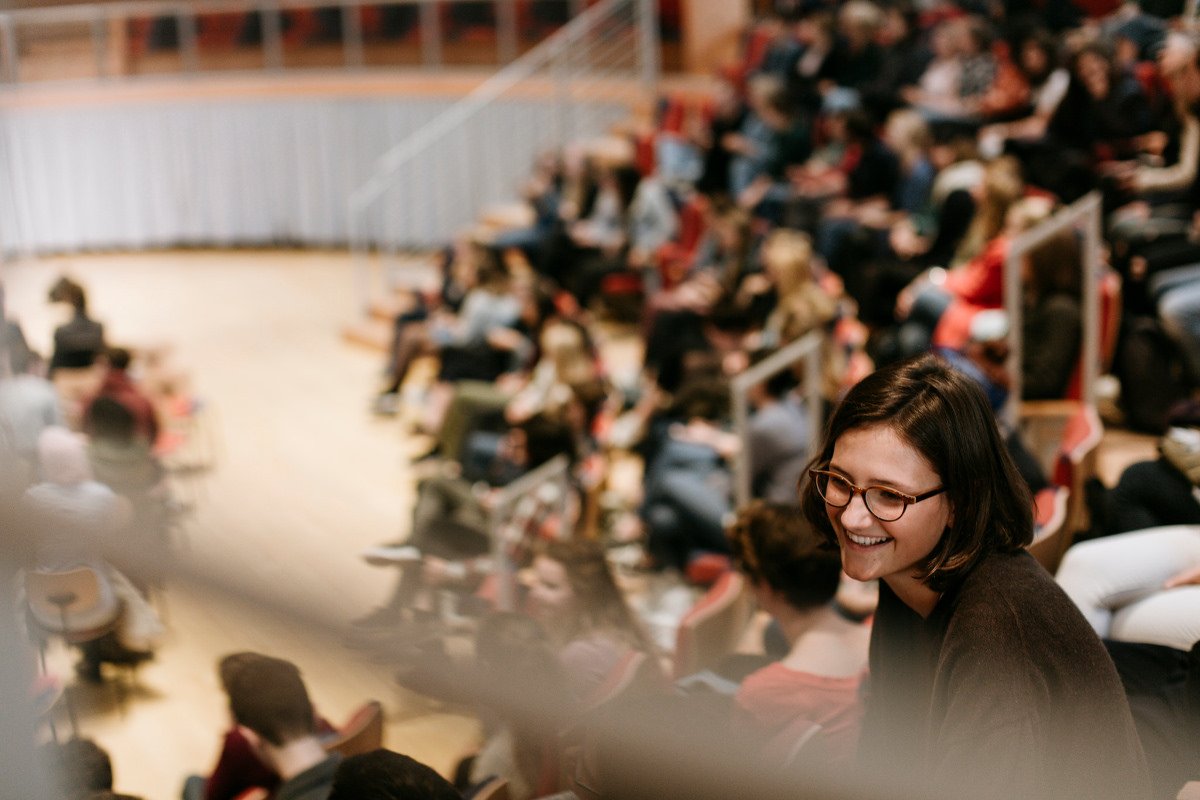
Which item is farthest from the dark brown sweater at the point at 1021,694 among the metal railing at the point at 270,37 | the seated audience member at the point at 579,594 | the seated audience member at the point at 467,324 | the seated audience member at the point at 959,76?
the metal railing at the point at 270,37

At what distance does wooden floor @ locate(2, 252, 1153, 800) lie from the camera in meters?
0.64

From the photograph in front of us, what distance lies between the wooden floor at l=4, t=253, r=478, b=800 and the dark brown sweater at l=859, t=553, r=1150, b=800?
1.30 ft

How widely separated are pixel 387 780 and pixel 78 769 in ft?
0.99

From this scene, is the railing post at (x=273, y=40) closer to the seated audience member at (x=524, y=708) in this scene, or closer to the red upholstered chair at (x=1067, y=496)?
the red upholstered chair at (x=1067, y=496)

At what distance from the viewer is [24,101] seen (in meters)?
10.3

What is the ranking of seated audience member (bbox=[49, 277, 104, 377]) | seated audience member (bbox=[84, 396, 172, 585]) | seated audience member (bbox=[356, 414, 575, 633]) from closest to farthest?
seated audience member (bbox=[84, 396, 172, 585]), seated audience member (bbox=[356, 414, 575, 633]), seated audience member (bbox=[49, 277, 104, 377])

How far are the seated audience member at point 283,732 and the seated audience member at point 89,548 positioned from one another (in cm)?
11

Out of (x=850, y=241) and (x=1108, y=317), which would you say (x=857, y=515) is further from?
(x=850, y=241)

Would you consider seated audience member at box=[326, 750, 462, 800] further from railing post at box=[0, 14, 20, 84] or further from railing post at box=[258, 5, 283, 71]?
railing post at box=[258, 5, 283, 71]

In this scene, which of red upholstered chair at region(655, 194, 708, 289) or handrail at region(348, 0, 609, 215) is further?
handrail at region(348, 0, 609, 215)

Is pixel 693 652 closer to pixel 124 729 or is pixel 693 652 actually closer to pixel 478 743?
pixel 124 729

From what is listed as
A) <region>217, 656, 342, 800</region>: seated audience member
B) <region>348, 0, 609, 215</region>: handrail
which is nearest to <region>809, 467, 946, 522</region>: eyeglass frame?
<region>217, 656, 342, 800</region>: seated audience member

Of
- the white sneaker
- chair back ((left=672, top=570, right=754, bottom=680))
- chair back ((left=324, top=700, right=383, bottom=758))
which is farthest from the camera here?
the white sneaker

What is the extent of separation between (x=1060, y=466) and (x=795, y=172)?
417 centimetres
